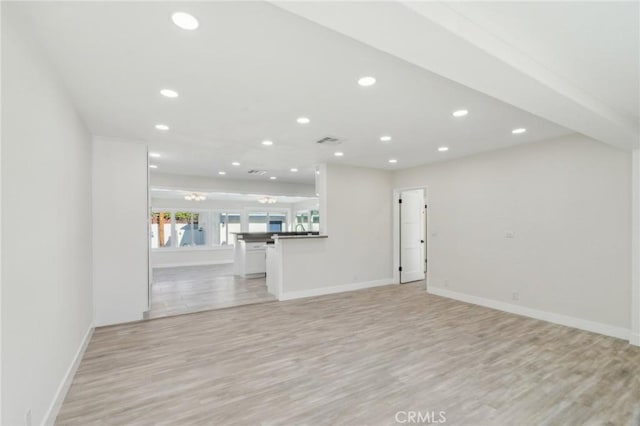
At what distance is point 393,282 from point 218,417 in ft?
17.1

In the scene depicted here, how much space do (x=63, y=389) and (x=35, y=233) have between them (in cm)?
149

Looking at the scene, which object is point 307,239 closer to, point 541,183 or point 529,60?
point 541,183

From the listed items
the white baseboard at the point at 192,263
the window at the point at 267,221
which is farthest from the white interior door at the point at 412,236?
the window at the point at 267,221

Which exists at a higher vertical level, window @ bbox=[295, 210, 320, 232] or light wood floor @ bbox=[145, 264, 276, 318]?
window @ bbox=[295, 210, 320, 232]

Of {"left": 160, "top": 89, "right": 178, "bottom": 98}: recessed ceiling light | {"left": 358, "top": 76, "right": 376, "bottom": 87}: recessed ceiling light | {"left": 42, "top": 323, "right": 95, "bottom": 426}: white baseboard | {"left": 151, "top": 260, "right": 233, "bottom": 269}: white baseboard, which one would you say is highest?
{"left": 160, "top": 89, "right": 178, "bottom": 98}: recessed ceiling light

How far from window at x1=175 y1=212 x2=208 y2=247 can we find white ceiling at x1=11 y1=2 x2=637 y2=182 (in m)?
6.43

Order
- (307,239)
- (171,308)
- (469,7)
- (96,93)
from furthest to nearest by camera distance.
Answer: (307,239) < (171,308) < (96,93) < (469,7)

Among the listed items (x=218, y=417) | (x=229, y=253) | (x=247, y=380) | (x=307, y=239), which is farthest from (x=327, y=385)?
(x=229, y=253)

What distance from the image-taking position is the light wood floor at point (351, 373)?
2.19 m

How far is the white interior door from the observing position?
271 inches

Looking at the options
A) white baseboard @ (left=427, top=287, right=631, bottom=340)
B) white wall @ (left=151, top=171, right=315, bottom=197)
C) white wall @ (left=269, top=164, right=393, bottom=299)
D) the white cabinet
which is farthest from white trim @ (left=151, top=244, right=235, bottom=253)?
white baseboard @ (left=427, top=287, right=631, bottom=340)

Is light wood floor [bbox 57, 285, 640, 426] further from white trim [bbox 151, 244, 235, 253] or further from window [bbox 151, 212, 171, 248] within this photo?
window [bbox 151, 212, 171, 248]

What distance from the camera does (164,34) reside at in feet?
6.05

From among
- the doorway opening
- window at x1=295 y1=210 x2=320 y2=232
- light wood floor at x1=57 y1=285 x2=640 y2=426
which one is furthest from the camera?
window at x1=295 y1=210 x2=320 y2=232
